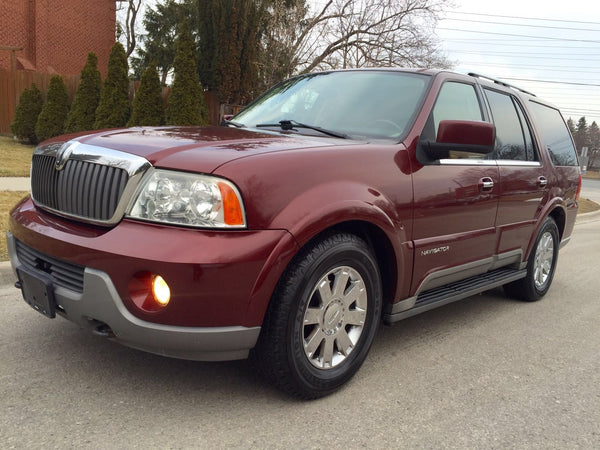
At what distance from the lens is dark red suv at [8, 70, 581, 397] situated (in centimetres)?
232

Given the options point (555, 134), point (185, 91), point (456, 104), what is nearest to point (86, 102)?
point (185, 91)

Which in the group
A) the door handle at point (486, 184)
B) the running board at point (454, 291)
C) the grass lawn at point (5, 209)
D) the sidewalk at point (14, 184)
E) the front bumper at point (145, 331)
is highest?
the door handle at point (486, 184)

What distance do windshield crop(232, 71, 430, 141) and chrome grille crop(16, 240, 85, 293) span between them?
65.0 inches

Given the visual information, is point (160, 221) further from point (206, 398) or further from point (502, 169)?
point (502, 169)

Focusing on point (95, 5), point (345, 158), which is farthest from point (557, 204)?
point (95, 5)

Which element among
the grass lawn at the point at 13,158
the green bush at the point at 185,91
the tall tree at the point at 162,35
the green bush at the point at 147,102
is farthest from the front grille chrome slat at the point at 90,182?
the tall tree at the point at 162,35

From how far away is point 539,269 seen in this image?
5.05 m

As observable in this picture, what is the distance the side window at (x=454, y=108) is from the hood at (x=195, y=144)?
2.30 ft

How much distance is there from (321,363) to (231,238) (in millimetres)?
884

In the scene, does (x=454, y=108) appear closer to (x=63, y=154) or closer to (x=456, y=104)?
(x=456, y=104)

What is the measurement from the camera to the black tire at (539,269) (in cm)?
484

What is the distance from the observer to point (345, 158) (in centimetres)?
284

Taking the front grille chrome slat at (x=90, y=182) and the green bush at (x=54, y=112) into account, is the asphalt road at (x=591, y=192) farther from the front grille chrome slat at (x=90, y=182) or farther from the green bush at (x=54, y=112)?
the front grille chrome slat at (x=90, y=182)

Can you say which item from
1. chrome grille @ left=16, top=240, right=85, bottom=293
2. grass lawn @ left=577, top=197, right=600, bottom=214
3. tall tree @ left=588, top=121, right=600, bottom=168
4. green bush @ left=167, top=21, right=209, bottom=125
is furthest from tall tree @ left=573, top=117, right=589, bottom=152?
chrome grille @ left=16, top=240, right=85, bottom=293
